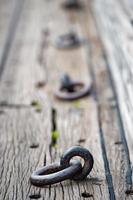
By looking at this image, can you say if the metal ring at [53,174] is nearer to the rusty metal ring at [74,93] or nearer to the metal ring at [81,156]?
the metal ring at [81,156]

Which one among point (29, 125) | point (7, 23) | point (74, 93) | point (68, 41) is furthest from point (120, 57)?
point (7, 23)

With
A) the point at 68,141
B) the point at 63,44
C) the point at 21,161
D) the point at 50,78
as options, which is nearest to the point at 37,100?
the point at 50,78

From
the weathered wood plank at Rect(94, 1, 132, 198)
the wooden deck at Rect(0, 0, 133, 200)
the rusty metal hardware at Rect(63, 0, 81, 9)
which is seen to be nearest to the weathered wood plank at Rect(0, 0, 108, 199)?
the wooden deck at Rect(0, 0, 133, 200)

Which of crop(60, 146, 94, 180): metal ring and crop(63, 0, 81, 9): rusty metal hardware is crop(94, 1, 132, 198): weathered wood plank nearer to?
crop(60, 146, 94, 180): metal ring

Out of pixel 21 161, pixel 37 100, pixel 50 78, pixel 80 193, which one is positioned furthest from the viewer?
pixel 50 78

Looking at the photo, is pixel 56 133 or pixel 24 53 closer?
pixel 56 133

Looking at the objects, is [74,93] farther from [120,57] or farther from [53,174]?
[53,174]

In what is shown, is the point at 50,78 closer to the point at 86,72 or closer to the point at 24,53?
the point at 86,72
